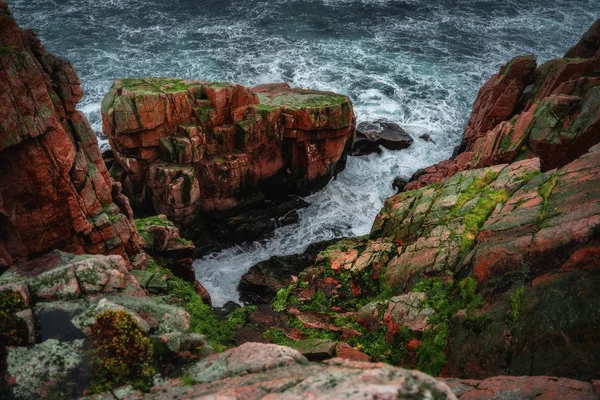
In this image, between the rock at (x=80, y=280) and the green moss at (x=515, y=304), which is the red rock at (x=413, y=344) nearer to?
the green moss at (x=515, y=304)

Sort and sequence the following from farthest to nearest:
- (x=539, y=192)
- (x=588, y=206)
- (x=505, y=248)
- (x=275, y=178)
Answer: (x=275, y=178) < (x=539, y=192) < (x=505, y=248) < (x=588, y=206)

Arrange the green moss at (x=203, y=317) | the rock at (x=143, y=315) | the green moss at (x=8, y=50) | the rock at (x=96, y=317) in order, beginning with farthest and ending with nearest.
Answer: the green moss at (x=203, y=317), the green moss at (x=8, y=50), the rock at (x=143, y=315), the rock at (x=96, y=317)

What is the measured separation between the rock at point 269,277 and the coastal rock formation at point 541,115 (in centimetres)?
1113

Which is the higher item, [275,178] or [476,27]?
[476,27]

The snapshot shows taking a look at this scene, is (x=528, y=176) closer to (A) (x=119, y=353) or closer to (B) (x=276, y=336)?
(B) (x=276, y=336)

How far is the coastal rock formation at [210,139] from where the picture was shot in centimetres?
2805

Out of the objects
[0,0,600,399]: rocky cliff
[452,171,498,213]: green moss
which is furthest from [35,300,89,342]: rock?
[452,171,498,213]: green moss

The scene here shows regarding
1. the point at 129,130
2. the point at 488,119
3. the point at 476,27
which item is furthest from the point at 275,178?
the point at 476,27

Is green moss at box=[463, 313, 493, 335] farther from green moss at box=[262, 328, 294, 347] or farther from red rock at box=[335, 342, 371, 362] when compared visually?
green moss at box=[262, 328, 294, 347]

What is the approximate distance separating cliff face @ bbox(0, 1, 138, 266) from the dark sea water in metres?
12.9

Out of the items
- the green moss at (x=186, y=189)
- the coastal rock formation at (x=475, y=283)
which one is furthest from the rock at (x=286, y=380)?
the green moss at (x=186, y=189)

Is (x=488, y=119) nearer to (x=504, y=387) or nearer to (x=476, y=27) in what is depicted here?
(x=504, y=387)

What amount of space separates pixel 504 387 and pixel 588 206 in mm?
7293

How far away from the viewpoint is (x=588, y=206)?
13445 millimetres
